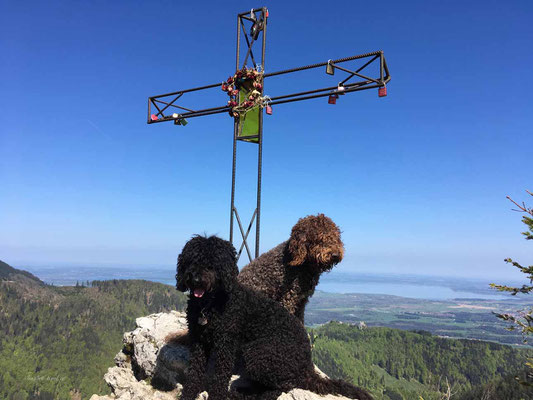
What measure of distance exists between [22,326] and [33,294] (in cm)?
4000

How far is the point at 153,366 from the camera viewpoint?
6184mm

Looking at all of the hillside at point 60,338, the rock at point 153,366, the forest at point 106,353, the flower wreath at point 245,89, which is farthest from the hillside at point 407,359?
the flower wreath at point 245,89

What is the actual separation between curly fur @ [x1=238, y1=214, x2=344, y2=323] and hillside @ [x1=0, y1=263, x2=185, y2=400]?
6154 inches

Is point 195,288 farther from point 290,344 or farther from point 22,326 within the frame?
point 22,326

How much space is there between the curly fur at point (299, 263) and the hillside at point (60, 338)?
156311 millimetres

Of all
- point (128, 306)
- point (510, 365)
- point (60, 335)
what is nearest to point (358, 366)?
point (510, 365)

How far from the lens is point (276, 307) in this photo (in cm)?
456

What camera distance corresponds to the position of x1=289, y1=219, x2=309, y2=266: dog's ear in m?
5.01

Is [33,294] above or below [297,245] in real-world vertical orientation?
below

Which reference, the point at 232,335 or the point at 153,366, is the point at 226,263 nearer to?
the point at 232,335

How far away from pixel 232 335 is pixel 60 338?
191275 millimetres

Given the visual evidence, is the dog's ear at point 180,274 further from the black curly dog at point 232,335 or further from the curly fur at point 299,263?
the curly fur at point 299,263

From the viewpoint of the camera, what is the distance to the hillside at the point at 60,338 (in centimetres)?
13800

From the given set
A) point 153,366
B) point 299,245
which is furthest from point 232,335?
point 153,366
